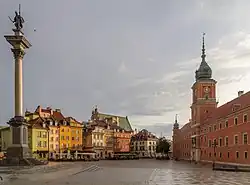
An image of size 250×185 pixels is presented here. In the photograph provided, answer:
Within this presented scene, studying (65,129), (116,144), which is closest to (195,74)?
(65,129)

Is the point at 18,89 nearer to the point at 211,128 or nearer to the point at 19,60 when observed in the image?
the point at 19,60

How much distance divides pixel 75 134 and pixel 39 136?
21.1 m

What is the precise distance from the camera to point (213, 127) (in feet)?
297

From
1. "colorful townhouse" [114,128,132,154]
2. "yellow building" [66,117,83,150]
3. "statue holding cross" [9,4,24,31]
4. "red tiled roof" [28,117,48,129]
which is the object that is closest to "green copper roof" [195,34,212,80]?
"yellow building" [66,117,83,150]

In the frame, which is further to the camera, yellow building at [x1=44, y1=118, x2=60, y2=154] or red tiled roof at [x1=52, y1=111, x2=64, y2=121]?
red tiled roof at [x1=52, y1=111, x2=64, y2=121]

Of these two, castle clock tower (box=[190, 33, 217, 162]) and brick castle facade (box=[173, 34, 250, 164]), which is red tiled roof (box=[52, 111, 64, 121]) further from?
Answer: castle clock tower (box=[190, 33, 217, 162])

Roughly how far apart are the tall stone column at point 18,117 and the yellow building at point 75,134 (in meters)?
81.0

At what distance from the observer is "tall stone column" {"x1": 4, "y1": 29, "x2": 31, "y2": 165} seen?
46062mm

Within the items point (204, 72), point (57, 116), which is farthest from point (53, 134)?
point (204, 72)

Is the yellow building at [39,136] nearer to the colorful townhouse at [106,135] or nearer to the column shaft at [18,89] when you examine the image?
the colorful townhouse at [106,135]

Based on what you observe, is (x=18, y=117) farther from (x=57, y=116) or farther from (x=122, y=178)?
(x=57, y=116)

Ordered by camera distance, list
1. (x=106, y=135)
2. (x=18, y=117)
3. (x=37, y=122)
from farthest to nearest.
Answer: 1. (x=106, y=135)
2. (x=37, y=122)
3. (x=18, y=117)

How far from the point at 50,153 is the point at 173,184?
90269mm

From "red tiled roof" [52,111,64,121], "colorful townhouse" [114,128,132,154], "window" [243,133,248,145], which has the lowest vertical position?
"colorful townhouse" [114,128,132,154]
